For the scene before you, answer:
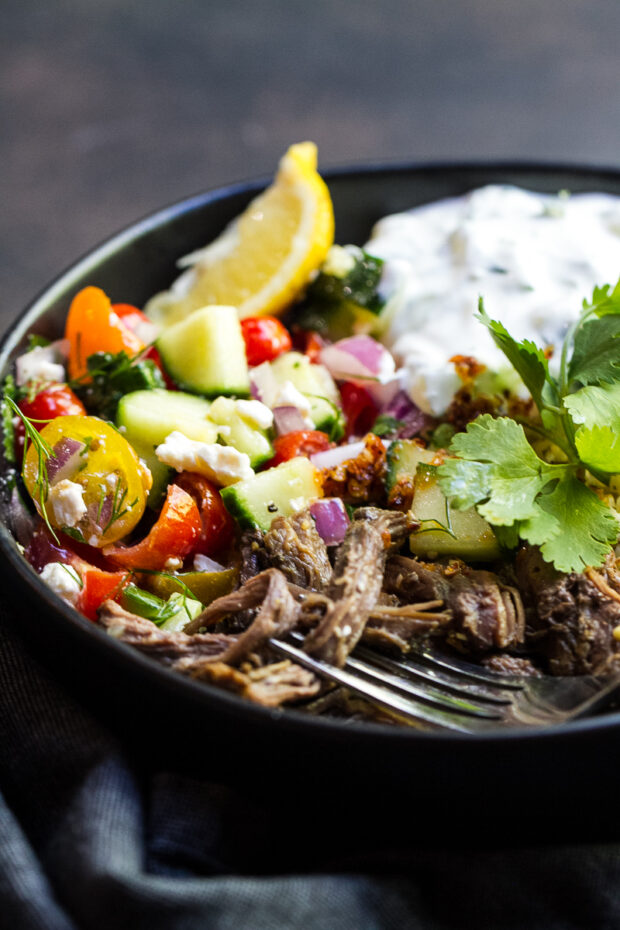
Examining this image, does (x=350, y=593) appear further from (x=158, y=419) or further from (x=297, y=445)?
(x=158, y=419)

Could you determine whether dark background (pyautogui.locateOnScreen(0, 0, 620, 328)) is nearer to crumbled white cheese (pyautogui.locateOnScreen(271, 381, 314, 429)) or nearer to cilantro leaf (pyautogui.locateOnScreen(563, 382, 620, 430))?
crumbled white cheese (pyautogui.locateOnScreen(271, 381, 314, 429))

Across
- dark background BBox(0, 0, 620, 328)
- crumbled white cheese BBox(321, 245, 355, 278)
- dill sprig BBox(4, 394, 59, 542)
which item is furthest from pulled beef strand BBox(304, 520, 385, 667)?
dark background BBox(0, 0, 620, 328)

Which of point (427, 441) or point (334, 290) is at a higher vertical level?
point (334, 290)

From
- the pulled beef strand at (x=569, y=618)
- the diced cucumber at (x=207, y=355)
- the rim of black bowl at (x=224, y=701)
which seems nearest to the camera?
the rim of black bowl at (x=224, y=701)

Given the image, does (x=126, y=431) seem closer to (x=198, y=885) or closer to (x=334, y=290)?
(x=334, y=290)

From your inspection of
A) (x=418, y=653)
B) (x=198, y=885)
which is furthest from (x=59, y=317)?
(x=198, y=885)

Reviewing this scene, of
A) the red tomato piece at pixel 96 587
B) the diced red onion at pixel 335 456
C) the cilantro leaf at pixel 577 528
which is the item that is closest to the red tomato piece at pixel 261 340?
the diced red onion at pixel 335 456

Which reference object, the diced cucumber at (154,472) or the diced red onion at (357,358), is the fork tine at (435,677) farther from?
the diced red onion at (357,358)
